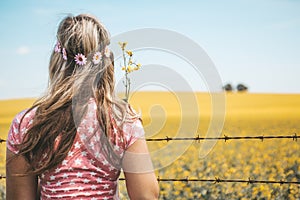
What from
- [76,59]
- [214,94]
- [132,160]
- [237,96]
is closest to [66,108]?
[76,59]

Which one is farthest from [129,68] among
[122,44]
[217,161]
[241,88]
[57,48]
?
[241,88]

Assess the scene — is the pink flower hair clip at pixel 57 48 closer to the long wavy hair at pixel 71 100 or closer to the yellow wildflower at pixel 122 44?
the long wavy hair at pixel 71 100

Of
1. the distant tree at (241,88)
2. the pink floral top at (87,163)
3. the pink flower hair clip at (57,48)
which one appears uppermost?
the distant tree at (241,88)

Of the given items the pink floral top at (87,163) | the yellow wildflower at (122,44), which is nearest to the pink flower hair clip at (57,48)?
the pink floral top at (87,163)

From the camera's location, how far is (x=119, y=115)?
7.91ft

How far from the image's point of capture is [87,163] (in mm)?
2416

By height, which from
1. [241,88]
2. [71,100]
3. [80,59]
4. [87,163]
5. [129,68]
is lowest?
[87,163]

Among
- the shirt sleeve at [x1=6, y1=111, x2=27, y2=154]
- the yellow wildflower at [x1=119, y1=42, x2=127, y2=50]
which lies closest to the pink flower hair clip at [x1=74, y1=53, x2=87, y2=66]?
the shirt sleeve at [x1=6, y1=111, x2=27, y2=154]

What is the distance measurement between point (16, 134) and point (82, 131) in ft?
1.11

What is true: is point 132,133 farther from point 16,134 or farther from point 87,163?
point 16,134

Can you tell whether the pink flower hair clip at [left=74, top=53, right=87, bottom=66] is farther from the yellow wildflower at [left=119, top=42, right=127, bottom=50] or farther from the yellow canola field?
the yellow canola field

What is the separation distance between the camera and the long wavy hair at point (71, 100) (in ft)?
7.85

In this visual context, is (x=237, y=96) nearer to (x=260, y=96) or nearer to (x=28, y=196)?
(x=260, y=96)

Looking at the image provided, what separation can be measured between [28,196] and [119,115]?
2.06ft
